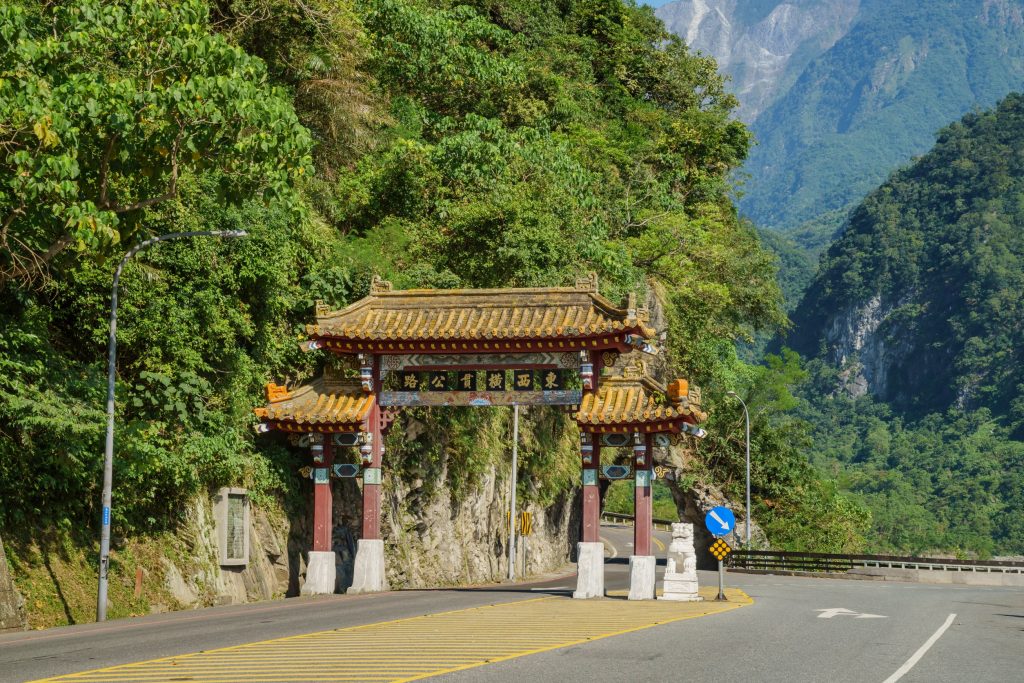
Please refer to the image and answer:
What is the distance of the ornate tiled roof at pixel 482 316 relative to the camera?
3159 centimetres

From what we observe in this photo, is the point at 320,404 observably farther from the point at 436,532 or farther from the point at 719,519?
the point at 719,519

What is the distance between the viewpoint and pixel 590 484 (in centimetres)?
3212

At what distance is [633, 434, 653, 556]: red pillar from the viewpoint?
32.0 m

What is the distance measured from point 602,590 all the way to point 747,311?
4354 cm

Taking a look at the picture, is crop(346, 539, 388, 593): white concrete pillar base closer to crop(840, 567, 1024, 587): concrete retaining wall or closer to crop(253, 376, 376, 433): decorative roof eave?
crop(253, 376, 376, 433): decorative roof eave

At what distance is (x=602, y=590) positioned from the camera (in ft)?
105

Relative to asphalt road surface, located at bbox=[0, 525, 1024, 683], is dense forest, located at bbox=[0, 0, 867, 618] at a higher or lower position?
higher

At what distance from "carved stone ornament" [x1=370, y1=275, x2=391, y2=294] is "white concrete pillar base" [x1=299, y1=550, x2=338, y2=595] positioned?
7346 millimetres

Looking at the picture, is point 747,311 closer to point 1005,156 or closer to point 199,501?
point 199,501

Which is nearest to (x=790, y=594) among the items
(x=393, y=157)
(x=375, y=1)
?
(x=393, y=157)

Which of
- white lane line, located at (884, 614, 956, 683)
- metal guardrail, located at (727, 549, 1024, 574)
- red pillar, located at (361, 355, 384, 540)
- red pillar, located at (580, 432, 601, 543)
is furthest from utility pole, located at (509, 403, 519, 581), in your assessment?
white lane line, located at (884, 614, 956, 683)

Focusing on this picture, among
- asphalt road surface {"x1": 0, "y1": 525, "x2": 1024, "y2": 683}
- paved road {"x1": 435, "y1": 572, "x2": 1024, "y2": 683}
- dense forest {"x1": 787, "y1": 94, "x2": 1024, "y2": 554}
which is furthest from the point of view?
dense forest {"x1": 787, "y1": 94, "x2": 1024, "y2": 554}

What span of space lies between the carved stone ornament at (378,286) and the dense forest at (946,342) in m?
108

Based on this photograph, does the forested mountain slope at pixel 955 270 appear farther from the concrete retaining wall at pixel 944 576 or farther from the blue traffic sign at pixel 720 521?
the blue traffic sign at pixel 720 521
